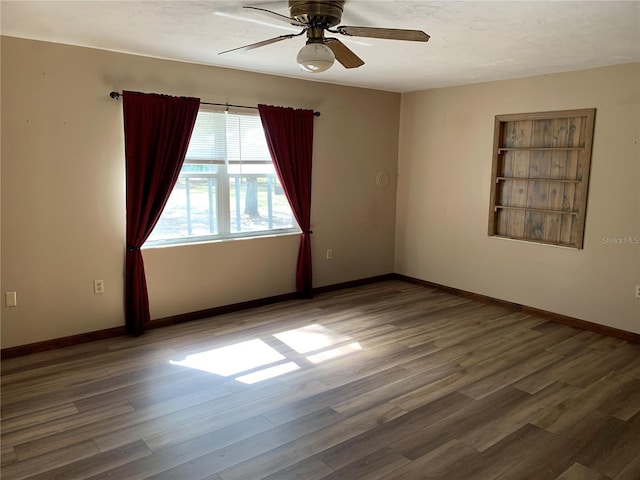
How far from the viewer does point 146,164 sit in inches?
156

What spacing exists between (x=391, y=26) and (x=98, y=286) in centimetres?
302

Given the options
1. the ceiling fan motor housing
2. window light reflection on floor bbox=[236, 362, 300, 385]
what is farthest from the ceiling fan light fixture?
window light reflection on floor bbox=[236, 362, 300, 385]

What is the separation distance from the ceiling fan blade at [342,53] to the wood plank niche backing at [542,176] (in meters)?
2.45

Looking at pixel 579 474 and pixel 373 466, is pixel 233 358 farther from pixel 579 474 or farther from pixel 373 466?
pixel 579 474

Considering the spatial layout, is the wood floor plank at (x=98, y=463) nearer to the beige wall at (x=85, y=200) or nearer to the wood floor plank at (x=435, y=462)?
the wood floor plank at (x=435, y=462)

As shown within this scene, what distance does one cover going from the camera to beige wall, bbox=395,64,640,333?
4.07 meters

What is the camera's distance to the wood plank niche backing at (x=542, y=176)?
4340 mm

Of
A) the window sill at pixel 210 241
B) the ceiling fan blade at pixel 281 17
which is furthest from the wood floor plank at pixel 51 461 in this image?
the ceiling fan blade at pixel 281 17

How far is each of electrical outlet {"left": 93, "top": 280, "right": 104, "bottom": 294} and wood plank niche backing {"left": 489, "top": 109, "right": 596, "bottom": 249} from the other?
383 cm

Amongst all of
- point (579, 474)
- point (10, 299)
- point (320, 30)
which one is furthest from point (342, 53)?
point (10, 299)

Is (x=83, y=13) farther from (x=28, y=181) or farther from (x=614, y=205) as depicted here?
(x=614, y=205)

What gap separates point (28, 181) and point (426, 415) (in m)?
3.25

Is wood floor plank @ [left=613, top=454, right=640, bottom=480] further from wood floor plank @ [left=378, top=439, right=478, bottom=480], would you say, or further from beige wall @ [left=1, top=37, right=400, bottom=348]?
beige wall @ [left=1, top=37, right=400, bottom=348]

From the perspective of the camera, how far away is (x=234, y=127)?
4.55 m
